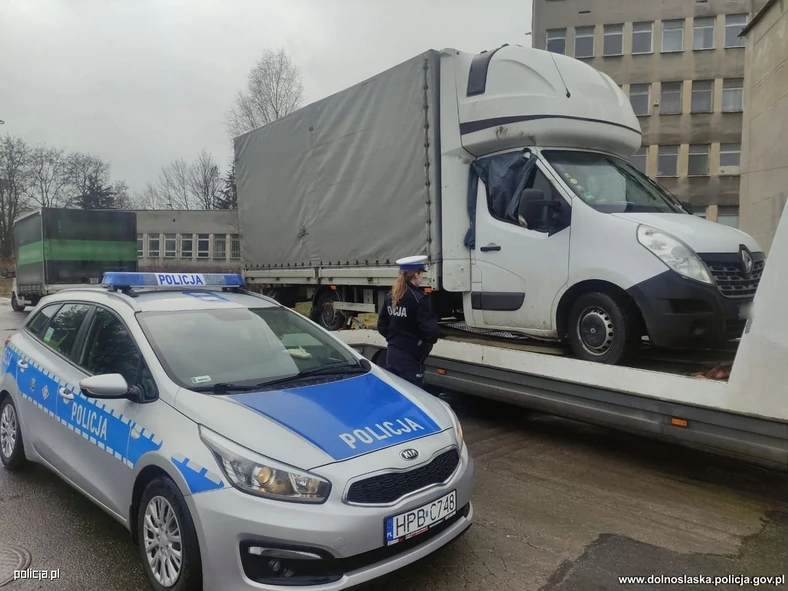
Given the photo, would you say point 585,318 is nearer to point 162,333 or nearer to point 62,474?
point 162,333

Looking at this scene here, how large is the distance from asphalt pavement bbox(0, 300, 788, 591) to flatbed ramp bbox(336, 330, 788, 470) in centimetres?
45

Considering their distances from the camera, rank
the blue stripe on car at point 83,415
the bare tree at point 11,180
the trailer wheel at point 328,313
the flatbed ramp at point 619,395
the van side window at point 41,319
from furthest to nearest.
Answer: the bare tree at point 11,180
the trailer wheel at point 328,313
the van side window at point 41,319
the flatbed ramp at point 619,395
the blue stripe on car at point 83,415

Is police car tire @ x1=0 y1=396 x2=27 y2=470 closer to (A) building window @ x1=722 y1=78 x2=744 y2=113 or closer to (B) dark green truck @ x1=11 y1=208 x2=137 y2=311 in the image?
(B) dark green truck @ x1=11 y1=208 x2=137 y2=311

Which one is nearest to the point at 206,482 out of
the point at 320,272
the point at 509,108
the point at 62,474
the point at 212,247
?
the point at 62,474

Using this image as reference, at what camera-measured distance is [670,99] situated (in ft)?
120

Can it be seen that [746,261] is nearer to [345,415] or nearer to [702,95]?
[345,415]

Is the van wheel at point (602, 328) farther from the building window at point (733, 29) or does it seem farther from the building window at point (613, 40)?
the building window at point (733, 29)

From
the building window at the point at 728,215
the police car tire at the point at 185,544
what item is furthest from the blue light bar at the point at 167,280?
the building window at the point at 728,215

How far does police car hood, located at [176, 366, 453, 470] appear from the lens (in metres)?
2.74

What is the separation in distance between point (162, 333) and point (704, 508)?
3685 millimetres

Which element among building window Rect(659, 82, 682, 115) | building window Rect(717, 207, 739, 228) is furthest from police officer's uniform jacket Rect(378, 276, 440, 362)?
building window Rect(659, 82, 682, 115)

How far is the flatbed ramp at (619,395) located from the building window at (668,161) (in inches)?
1385

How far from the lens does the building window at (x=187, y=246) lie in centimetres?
5391

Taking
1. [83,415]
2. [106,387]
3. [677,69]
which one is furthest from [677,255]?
[677,69]
